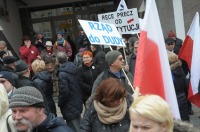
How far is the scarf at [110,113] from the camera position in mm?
3656

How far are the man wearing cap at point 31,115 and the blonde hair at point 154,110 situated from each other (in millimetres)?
643

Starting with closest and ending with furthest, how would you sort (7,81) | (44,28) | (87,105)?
(87,105)
(7,81)
(44,28)

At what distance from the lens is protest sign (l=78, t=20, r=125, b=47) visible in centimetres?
611

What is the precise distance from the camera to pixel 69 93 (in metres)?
6.48

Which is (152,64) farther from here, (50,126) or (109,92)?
(50,126)

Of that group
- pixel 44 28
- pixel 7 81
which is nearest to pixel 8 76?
pixel 7 81

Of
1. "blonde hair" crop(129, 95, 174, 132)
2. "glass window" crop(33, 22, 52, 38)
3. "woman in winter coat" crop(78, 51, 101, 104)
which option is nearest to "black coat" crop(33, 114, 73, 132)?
"blonde hair" crop(129, 95, 174, 132)

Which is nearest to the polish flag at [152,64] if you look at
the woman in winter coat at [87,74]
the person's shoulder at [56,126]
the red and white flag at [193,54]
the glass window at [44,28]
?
the person's shoulder at [56,126]

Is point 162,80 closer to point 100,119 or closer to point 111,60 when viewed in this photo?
point 100,119

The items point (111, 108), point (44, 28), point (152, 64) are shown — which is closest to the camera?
point (111, 108)

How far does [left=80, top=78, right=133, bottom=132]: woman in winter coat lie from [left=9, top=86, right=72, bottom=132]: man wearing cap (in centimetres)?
72

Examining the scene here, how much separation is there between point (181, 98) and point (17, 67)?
2.54 metres

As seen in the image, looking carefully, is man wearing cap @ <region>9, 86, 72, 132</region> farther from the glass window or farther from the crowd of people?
the glass window

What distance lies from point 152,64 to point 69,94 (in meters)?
2.94
